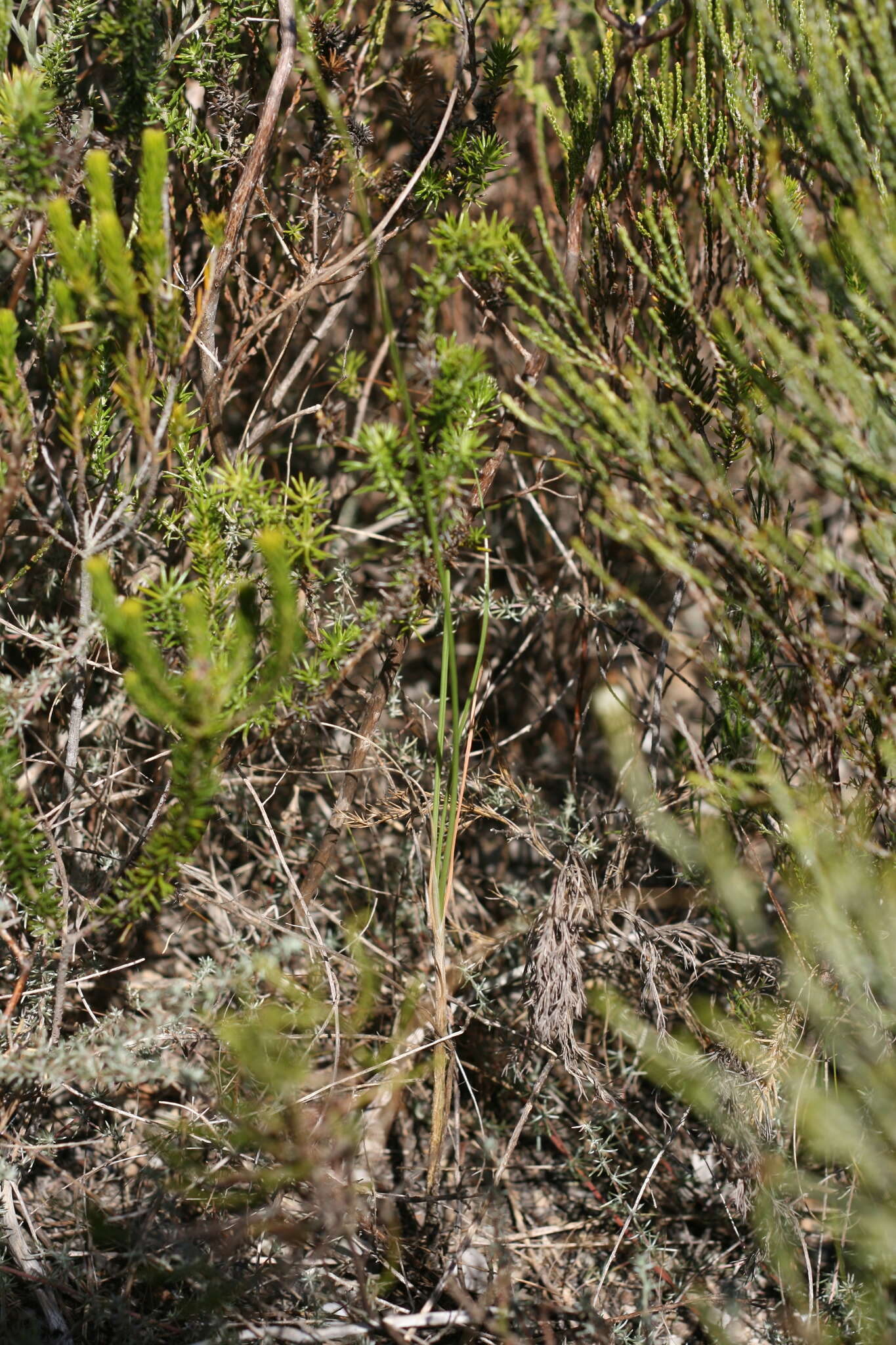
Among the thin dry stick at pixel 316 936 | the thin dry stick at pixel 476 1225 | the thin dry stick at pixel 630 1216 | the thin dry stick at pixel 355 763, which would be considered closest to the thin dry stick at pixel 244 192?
the thin dry stick at pixel 355 763

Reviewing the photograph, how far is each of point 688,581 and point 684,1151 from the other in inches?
42.1

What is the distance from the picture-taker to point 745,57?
59.5 inches

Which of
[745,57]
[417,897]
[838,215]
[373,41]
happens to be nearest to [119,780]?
[417,897]

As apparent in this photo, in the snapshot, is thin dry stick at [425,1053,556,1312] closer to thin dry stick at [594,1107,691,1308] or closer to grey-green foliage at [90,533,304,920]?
thin dry stick at [594,1107,691,1308]

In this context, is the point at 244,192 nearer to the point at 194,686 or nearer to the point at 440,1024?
the point at 194,686

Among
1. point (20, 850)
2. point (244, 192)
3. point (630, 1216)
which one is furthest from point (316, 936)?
point (244, 192)

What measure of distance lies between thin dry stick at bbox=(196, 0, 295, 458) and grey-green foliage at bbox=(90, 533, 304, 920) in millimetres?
503

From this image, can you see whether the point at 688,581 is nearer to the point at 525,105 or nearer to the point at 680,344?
the point at 680,344

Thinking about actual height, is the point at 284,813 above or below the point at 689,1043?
above

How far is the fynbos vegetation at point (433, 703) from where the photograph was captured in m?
1.24

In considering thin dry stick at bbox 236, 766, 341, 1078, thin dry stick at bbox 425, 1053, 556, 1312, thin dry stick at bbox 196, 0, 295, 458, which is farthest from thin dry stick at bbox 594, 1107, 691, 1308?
thin dry stick at bbox 196, 0, 295, 458

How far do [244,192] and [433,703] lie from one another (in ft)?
2.68

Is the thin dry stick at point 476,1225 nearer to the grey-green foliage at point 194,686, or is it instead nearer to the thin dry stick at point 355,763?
the thin dry stick at point 355,763

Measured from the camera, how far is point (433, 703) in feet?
5.21
